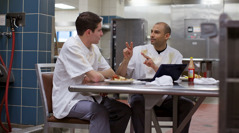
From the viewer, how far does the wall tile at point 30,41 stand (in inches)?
162

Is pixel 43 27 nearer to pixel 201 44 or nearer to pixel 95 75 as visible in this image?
pixel 95 75

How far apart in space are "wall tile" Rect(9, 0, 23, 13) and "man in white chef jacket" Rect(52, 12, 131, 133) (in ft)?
5.91

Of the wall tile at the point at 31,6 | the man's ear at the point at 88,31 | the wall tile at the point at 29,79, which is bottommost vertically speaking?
the wall tile at the point at 29,79

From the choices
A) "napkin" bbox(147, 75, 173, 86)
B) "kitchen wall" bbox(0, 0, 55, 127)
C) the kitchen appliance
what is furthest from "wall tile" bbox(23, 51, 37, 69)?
the kitchen appliance

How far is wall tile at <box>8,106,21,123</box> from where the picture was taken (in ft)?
13.7

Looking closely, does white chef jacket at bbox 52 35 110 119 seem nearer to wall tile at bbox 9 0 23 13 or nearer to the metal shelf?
the metal shelf

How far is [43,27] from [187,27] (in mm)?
5834

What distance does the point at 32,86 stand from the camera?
4.13m

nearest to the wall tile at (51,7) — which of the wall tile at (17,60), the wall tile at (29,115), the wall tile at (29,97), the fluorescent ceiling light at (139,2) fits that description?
the wall tile at (17,60)

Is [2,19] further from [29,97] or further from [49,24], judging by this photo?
[29,97]

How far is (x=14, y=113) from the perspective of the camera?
13.8 ft

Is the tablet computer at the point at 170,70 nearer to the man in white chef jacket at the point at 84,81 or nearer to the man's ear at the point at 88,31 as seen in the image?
the man in white chef jacket at the point at 84,81

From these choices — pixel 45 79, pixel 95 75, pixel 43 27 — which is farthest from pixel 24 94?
pixel 95 75

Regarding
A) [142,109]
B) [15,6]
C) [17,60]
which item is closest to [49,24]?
[15,6]
